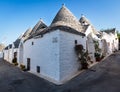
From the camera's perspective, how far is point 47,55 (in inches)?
648

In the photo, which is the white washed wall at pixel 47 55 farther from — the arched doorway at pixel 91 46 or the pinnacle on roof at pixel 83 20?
the pinnacle on roof at pixel 83 20

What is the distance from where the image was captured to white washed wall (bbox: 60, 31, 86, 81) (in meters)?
14.7

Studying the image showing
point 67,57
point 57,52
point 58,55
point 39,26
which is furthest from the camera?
point 39,26

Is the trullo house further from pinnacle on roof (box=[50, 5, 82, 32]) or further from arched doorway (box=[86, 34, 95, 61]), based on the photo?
arched doorway (box=[86, 34, 95, 61])

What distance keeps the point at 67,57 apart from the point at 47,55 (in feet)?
8.64

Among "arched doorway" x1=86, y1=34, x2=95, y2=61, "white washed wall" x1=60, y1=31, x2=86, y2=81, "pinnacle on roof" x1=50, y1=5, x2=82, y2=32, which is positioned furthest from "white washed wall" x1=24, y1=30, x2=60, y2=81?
"arched doorway" x1=86, y1=34, x2=95, y2=61

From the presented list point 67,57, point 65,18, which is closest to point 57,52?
point 67,57

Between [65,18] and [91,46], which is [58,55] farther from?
[91,46]

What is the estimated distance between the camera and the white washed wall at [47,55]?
14800mm

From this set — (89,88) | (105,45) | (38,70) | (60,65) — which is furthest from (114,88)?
(105,45)

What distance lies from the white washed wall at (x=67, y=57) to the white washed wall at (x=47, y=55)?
1.82ft

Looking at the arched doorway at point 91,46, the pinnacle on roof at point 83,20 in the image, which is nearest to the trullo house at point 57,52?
the arched doorway at point 91,46

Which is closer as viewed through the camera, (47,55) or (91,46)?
(47,55)

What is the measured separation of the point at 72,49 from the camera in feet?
53.1
